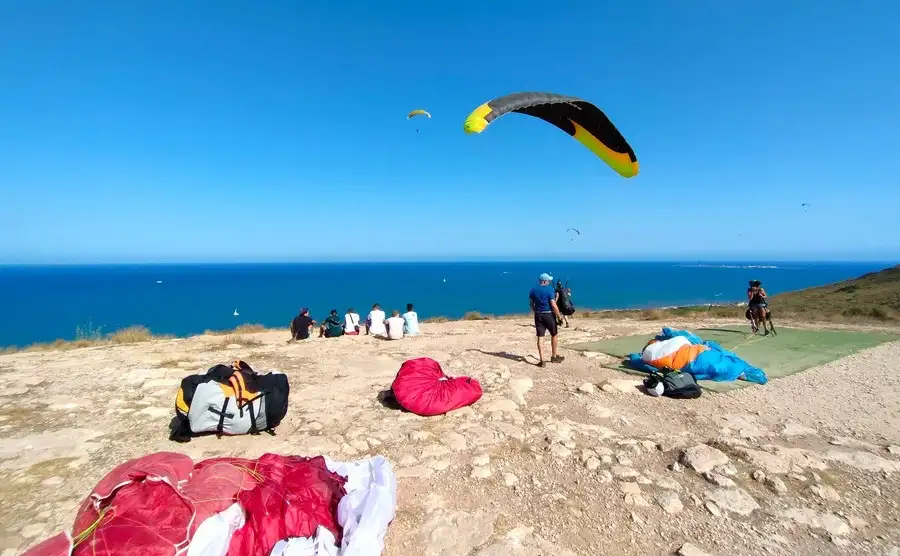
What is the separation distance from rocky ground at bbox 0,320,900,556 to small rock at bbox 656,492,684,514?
16 mm

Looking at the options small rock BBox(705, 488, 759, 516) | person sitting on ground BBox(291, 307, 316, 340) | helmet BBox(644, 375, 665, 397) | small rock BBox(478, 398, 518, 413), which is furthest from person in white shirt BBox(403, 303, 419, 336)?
small rock BBox(705, 488, 759, 516)

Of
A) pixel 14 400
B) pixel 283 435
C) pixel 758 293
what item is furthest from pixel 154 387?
pixel 758 293

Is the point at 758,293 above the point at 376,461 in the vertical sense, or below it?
above

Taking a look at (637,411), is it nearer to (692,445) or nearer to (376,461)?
(692,445)

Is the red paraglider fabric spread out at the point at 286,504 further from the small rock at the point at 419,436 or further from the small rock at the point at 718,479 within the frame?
the small rock at the point at 718,479

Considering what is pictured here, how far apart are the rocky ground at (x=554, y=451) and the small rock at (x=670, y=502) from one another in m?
0.02

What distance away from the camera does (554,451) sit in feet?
16.4

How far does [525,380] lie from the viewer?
773cm

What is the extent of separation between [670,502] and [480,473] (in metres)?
1.80

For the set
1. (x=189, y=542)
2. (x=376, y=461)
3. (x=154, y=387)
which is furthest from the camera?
(x=154, y=387)

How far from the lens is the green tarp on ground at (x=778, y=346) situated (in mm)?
8516

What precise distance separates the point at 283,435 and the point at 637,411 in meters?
4.90

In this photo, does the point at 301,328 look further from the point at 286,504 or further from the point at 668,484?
the point at 668,484

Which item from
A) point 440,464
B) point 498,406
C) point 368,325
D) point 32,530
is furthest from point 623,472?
point 368,325
